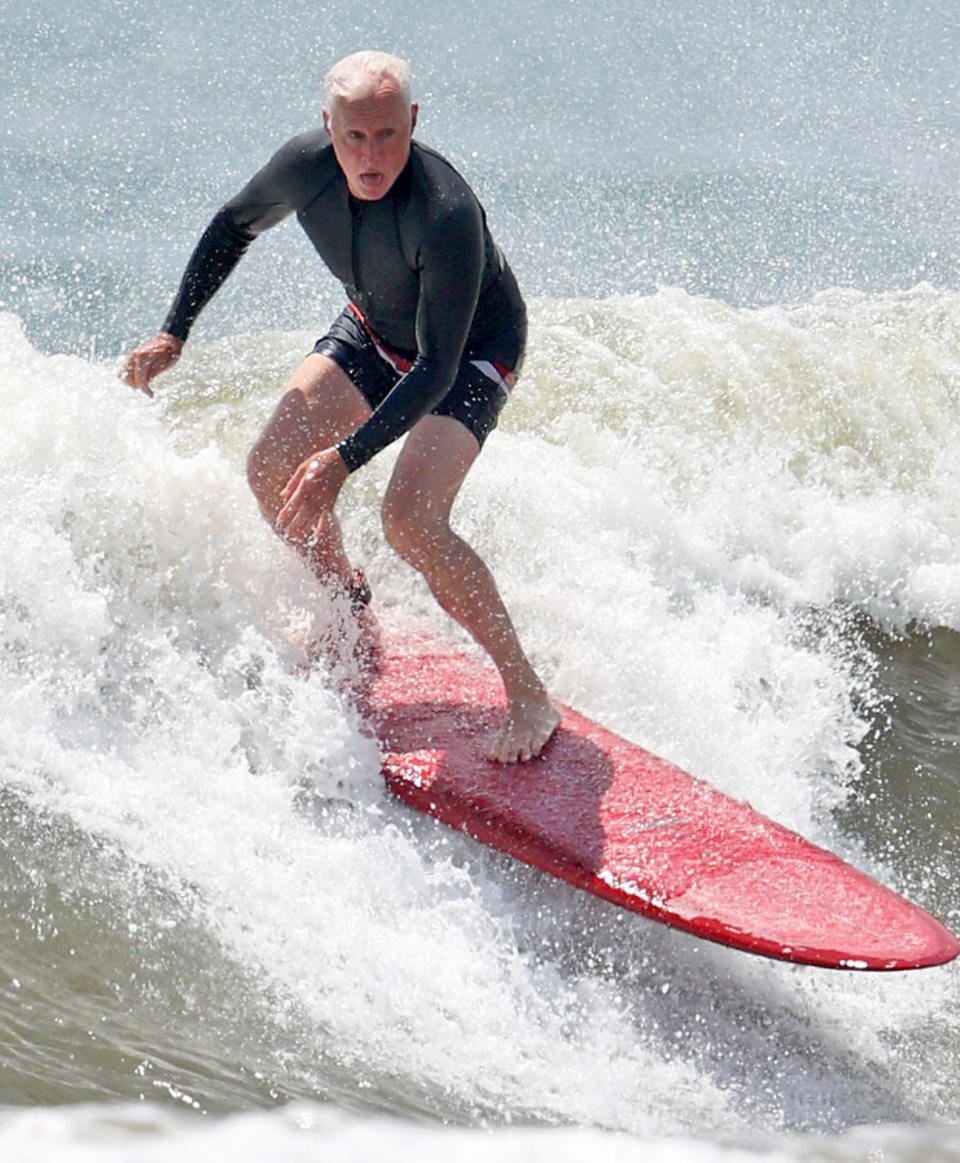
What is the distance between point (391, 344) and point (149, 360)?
67 cm

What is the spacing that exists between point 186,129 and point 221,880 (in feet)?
36.4

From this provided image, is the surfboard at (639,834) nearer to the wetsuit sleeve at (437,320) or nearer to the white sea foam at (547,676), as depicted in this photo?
the white sea foam at (547,676)

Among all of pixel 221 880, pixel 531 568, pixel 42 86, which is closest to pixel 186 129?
pixel 42 86

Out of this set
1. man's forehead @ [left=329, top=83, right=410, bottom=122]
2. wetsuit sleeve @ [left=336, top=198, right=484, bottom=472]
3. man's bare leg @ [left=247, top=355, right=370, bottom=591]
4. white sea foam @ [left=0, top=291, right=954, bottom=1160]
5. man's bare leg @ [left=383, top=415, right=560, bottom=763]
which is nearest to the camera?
white sea foam @ [left=0, top=291, right=954, bottom=1160]

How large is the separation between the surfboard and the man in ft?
0.49

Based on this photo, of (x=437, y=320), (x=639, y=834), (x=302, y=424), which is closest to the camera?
(x=437, y=320)

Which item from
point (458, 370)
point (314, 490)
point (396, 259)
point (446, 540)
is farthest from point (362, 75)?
point (446, 540)

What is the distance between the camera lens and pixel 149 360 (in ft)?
12.1

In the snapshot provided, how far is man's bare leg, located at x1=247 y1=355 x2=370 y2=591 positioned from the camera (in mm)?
3748

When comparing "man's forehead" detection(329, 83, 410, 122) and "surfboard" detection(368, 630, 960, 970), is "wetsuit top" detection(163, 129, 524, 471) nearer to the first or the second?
"man's forehead" detection(329, 83, 410, 122)

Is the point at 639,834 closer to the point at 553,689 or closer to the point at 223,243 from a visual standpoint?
the point at 553,689

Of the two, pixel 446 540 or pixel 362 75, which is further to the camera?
pixel 446 540

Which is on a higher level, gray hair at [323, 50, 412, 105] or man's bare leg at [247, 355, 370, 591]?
gray hair at [323, 50, 412, 105]

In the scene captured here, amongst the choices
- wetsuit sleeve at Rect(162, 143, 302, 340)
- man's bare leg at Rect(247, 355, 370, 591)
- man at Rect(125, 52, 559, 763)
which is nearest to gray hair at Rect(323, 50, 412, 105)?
man at Rect(125, 52, 559, 763)
